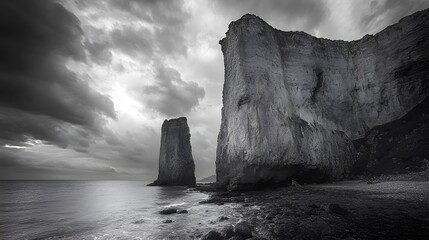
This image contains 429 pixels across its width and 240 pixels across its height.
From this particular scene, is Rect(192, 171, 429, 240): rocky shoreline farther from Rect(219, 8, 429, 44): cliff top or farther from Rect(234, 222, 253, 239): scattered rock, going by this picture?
Rect(219, 8, 429, 44): cliff top

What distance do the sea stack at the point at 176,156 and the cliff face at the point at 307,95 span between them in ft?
111

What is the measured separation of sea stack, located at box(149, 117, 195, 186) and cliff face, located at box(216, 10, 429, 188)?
3391cm

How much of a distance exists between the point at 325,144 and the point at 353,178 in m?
5.46

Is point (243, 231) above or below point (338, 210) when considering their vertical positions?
below

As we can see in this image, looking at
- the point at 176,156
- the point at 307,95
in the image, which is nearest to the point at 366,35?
the point at 307,95

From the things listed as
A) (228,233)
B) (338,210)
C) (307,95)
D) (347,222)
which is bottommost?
(228,233)

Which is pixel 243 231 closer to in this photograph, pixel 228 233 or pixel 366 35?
pixel 228 233

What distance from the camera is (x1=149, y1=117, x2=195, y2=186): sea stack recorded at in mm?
64000

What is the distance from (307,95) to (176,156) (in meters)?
43.4

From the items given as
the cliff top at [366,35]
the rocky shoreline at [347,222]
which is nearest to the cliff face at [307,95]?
the cliff top at [366,35]

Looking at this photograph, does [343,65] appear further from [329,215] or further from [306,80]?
[329,215]

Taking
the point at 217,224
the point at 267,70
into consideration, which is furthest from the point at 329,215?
the point at 267,70

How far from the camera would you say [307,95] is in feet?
103

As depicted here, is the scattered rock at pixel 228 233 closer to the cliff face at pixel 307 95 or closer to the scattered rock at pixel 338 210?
the scattered rock at pixel 338 210
